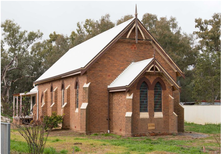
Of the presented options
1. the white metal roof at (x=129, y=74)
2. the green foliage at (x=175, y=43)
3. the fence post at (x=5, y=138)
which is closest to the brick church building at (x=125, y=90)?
the white metal roof at (x=129, y=74)

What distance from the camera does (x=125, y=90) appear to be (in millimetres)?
23016

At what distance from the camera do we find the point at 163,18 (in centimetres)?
5981

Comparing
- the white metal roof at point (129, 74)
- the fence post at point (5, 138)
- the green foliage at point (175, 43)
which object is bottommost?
the fence post at point (5, 138)

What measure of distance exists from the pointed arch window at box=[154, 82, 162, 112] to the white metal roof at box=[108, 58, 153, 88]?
1771mm

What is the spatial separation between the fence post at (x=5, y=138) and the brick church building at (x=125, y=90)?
38.8 feet

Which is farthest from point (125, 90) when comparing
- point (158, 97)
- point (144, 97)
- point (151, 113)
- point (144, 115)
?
point (158, 97)

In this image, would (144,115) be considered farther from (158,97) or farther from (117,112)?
(117,112)

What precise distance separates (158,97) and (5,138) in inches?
608

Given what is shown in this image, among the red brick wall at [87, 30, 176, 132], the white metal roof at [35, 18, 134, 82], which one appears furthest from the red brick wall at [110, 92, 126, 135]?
the white metal roof at [35, 18, 134, 82]

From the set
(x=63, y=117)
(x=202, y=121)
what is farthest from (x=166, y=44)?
(x=63, y=117)

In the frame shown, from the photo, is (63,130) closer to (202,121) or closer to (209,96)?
(202,121)

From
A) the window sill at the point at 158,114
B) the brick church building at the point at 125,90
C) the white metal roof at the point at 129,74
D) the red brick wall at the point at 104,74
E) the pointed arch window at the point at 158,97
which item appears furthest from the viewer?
the red brick wall at the point at 104,74

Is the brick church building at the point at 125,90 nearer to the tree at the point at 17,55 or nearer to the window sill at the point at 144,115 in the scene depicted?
the window sill at the point at 144,115

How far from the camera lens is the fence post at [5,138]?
406 inches
